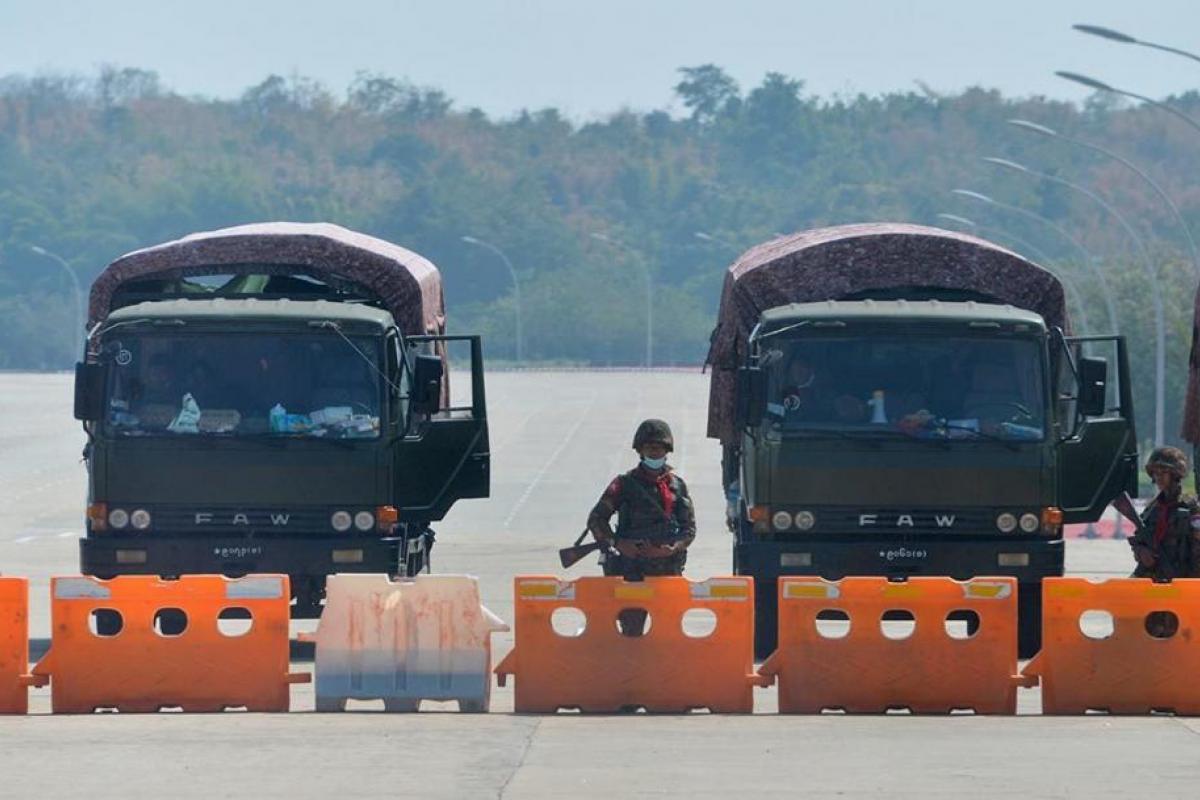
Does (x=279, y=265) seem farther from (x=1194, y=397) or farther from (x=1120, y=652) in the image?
(x=1120, y=652)

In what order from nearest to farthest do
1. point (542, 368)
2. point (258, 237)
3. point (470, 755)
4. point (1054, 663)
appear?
1. point (470, 755)
2. point (1054, 663)
3. point (258, 237)
4. point (542, 368)

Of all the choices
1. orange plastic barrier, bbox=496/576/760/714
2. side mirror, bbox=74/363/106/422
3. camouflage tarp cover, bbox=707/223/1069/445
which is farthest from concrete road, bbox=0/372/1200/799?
camouflage tarp cover, bbox=707/223/1069/445

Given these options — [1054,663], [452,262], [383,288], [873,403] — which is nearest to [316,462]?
[383,288]

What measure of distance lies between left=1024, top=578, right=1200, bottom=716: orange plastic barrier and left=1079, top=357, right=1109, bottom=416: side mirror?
3.55 metres

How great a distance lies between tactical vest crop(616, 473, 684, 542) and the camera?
17.0m

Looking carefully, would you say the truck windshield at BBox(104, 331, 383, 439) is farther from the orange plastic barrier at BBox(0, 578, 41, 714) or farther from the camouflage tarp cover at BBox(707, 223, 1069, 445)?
the orange plastic barrier at BBox(0, 578, 41, 714)

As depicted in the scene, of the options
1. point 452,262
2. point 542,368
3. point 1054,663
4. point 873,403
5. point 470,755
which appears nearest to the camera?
point 470,755

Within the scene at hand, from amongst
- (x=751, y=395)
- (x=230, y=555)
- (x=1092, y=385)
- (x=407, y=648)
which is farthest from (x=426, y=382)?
(x=1092, y=385)

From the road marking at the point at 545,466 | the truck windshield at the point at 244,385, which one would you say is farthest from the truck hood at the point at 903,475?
the road marking at the point at 545,466

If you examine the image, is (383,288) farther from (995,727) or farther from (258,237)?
(995,727)

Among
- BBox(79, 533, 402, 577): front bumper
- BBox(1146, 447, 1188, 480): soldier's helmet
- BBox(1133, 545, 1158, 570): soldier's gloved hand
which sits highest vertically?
BBox(1146, 447, 1188, 480): soldier's helmet

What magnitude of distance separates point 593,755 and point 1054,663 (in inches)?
138

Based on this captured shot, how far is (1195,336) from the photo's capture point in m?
22.5

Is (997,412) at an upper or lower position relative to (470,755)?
upper
